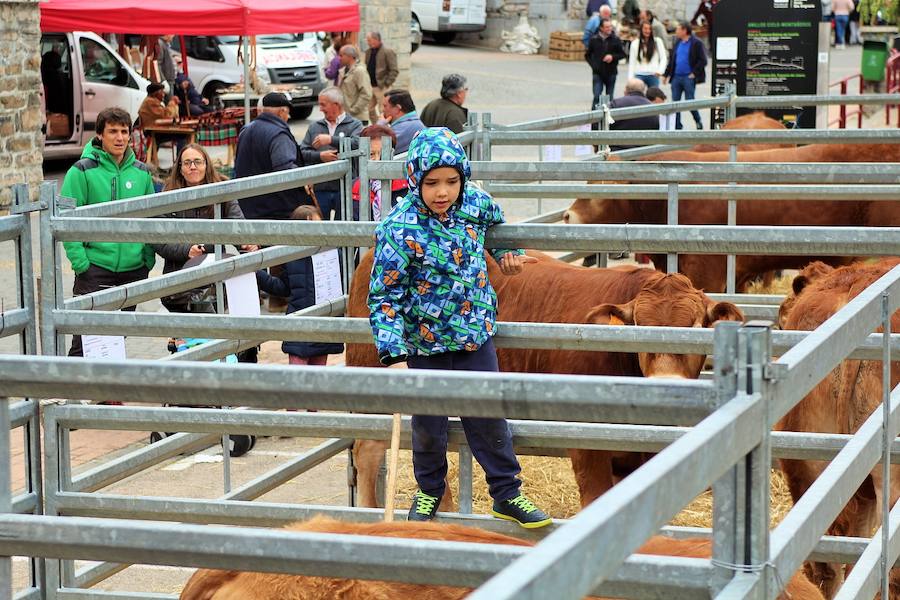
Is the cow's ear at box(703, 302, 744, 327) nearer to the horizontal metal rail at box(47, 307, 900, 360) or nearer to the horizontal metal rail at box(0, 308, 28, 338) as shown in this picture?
the horizontal metal rail at box(47, 307, 900, 360)

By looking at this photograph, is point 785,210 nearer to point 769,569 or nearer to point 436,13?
point 769,569

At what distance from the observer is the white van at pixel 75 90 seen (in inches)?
784

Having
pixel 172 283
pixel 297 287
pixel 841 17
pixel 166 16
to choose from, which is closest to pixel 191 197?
pixel 172 283

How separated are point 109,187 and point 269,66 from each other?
16956 millimetres

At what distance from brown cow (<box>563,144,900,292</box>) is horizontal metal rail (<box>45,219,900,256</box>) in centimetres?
541

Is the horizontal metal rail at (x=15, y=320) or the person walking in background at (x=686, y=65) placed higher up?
the person walking in background at (x=686, y=65)

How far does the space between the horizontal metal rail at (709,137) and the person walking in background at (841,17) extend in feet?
107

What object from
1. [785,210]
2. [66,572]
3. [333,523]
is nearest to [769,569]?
[333,523]

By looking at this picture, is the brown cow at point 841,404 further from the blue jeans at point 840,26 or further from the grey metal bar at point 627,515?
the blue jeans at point 840,26

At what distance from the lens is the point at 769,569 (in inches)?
84.0

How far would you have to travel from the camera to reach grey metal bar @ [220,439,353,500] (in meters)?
5.23

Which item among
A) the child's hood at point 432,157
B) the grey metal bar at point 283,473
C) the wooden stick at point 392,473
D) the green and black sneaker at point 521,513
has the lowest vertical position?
the grey metal bar at point 283,473

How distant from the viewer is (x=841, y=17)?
130 ft

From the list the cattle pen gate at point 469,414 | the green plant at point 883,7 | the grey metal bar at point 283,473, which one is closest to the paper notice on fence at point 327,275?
the cattle pen gate at point 469,414
